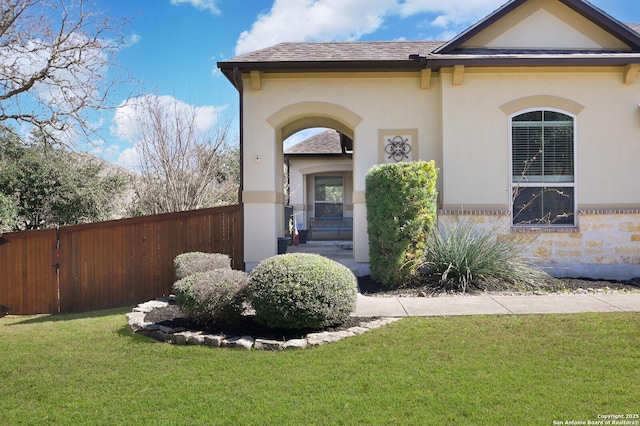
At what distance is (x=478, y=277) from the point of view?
Result: 26.4ft

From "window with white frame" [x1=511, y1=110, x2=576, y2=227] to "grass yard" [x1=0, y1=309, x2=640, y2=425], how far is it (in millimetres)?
4064

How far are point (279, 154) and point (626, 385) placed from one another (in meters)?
8.40

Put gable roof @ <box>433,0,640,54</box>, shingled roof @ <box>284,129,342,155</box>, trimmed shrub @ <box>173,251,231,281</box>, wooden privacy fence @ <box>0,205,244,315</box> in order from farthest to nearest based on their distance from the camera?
shingled roof @ <box>284,129,342,155</box> → gable roof @ <box>433,0,640,54</box> → wooden privacy fence @ <box>0,205,244,315</box> → trimmed shrub @ <box>173,251,231,281</box>

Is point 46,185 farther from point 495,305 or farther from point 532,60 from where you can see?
point 532,60

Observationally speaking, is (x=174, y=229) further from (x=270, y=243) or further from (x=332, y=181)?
(x=332, y=181)

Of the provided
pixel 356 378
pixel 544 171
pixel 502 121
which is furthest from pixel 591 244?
pixel 356 378

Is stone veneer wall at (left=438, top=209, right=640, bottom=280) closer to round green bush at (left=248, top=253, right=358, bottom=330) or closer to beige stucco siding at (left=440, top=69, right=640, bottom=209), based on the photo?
beige stucco siding at (left=440, top=69, right=640, bottom=209)

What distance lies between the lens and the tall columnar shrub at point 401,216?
8125 millimetres

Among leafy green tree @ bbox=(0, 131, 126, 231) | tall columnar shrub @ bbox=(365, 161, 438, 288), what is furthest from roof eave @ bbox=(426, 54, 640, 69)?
leafy green tree @ bbox=(0, 131, 126, 231)

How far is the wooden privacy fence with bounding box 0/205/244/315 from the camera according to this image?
30.5ft

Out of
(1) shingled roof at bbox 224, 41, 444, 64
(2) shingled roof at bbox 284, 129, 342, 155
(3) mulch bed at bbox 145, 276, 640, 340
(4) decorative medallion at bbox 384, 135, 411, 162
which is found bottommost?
(3) mulch bed at bbox 145, 276, 640, 340

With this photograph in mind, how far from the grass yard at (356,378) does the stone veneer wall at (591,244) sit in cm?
368

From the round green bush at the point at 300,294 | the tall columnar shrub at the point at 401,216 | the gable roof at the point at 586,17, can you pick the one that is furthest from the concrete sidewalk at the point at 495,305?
the gable roof at the point at 586,17

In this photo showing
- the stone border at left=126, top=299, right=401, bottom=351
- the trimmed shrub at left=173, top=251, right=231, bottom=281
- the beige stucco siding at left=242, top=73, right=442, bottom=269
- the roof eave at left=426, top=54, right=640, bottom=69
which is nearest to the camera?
the stone border at left=126, top=299, right=401, bottom=351
